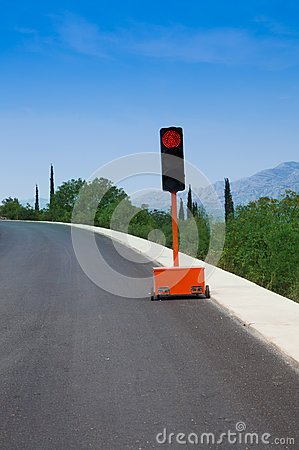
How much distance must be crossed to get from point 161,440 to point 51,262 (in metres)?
15.5

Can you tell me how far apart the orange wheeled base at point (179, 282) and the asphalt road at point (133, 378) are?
0.38 metres

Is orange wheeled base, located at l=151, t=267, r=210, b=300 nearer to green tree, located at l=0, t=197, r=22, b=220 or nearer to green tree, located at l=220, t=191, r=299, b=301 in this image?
green tree, located at l=220, t=191, r=299, b=301

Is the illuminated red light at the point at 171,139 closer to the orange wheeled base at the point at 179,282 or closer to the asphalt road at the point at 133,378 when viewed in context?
the orange wheeled base at the point at 179,282

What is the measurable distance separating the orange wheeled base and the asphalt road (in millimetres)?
385

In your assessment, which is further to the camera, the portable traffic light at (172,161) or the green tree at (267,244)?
the green tree at (267,244)

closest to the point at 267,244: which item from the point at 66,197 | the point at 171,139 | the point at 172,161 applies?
the point at 172,161

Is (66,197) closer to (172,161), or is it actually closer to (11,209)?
(11,209)

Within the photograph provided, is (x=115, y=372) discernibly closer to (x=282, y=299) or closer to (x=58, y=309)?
(x=58, y=309)

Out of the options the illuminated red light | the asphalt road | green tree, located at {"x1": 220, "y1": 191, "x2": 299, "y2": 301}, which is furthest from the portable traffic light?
green tree, located at {"x1": 220, "y1": 191, "x2": 299, "y2": 301}

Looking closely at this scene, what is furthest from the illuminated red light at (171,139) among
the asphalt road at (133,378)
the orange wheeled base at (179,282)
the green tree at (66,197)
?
the green tree at (66,197)

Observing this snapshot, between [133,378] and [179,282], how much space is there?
537cm

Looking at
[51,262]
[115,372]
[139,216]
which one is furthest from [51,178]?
[115,372]

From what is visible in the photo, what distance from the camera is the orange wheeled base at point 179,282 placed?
11.5 meters

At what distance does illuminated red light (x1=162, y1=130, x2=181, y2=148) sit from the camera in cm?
1145
